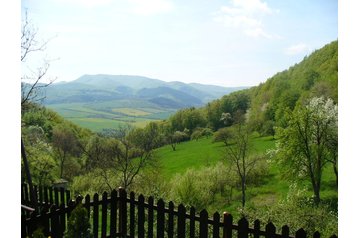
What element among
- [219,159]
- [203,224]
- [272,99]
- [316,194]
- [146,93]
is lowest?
[316,194]

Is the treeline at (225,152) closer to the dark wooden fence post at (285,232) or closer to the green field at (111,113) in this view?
the dark wooden fence post at (285,232)

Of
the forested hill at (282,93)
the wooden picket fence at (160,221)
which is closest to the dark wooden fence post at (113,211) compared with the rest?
the wooden picket fence at (160,221)

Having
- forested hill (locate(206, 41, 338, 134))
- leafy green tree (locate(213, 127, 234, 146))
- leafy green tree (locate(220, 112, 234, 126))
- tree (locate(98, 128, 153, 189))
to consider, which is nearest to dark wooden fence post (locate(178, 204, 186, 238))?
tree (locate(98, 128, 153, 189))

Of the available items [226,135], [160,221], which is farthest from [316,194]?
[160,221]

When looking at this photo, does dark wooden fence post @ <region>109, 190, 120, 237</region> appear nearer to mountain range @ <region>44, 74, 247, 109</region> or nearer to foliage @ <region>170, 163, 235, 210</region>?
foliage @ <region>170, 163, 235, 210</region>

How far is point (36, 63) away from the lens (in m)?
9.28

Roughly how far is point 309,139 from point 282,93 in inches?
571

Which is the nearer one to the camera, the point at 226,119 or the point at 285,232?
the point at 285,232

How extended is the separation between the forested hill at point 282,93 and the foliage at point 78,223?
2458 cm

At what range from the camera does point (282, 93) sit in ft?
126

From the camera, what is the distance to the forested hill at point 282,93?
33.6m

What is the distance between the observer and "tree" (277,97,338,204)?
2431 cm

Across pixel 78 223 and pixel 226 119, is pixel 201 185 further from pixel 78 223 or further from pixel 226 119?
A: pixel 78 223

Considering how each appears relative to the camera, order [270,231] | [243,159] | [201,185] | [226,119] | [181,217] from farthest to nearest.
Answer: [226,119] → [243,159] → [201,185] → [181,217] → [270,231]
